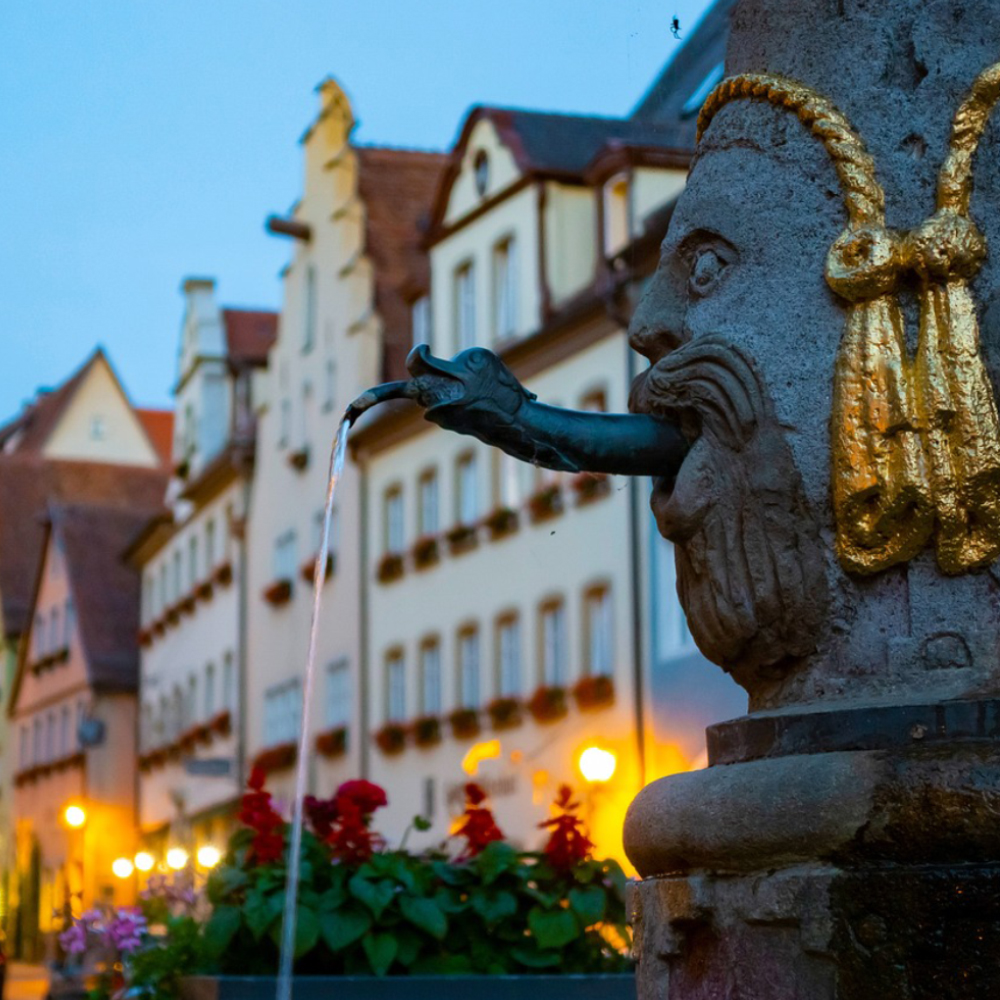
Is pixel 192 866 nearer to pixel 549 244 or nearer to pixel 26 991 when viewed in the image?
pixel 549 244

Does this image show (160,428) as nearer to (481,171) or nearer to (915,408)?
(481,171)

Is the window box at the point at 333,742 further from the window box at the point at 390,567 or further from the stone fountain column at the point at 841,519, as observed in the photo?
the stone fountain column at the point at 841,519

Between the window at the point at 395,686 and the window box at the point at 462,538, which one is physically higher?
the window box at the point at 462,538

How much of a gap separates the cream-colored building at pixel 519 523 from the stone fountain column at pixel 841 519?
1792cm

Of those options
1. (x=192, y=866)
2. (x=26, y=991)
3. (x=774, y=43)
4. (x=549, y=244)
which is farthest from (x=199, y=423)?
(x=774, y=43)

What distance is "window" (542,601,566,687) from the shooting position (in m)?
26.2

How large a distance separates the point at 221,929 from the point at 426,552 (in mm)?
23428

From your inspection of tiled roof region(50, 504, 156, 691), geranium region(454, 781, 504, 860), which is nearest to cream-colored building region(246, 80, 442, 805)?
tiled roof region(50, 504, 156, 691)

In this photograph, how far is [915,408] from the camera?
153 inches

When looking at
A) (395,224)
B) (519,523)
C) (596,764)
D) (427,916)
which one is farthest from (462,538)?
(427,916)

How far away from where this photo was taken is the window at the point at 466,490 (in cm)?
2933

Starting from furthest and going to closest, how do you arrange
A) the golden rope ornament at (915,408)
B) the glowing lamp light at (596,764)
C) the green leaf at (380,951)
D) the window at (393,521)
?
the window at (393,521) → the glowing lamp light at (596,764) → the green leaf at (380,951) → the golden rope ornament at (915,408)

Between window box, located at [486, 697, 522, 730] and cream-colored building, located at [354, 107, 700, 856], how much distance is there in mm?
34

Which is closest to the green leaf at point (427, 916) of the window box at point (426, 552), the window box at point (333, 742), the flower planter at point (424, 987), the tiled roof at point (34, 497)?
the flower planter at point (424, 987)
